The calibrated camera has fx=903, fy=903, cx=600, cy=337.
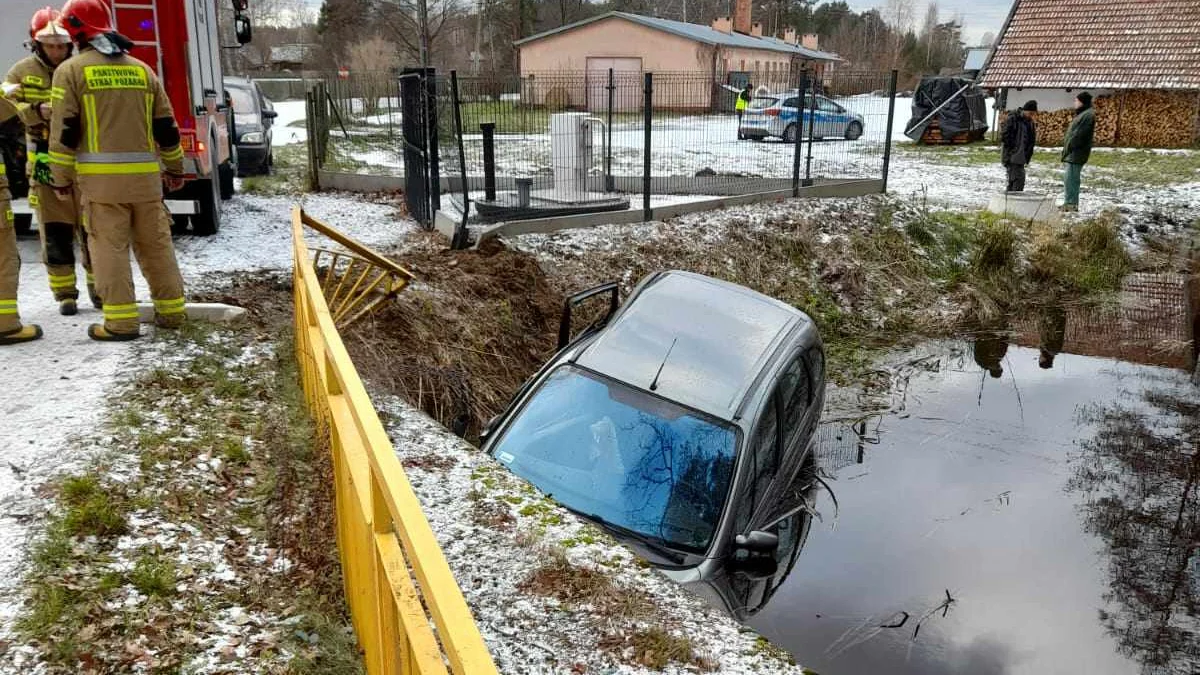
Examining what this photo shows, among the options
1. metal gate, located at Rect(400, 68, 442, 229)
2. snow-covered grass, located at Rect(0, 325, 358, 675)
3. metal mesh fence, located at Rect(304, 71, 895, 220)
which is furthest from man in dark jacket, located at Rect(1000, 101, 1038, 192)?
snow-covered grass, located at Rect(0, 325, 358, 675)

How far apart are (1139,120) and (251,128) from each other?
78.3ft

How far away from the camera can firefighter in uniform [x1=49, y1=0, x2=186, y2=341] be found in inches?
213

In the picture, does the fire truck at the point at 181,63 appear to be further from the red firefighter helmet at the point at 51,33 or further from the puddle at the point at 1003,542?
the puddle at the point at 1003,542

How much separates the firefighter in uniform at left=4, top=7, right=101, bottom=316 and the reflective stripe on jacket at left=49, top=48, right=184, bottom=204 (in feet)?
1.99

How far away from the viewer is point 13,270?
19.2ft

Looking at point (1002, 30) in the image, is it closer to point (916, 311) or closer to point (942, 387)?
point (916, 311)

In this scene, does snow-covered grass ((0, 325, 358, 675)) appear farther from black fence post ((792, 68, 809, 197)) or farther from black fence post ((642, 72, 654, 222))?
black fence post ((792, 68, 809, 197))

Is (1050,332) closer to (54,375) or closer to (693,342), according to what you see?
(693,342)

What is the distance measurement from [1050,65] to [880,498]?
83.0 feet

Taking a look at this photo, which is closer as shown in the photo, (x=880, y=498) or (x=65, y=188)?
(x=65, y=188)

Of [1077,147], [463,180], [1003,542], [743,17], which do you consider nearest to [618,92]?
[463,180]

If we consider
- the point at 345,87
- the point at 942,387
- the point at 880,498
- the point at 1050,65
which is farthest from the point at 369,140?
the point at 1050,65

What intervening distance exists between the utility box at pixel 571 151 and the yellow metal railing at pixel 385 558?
8.35 meters

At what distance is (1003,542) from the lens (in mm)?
6414
